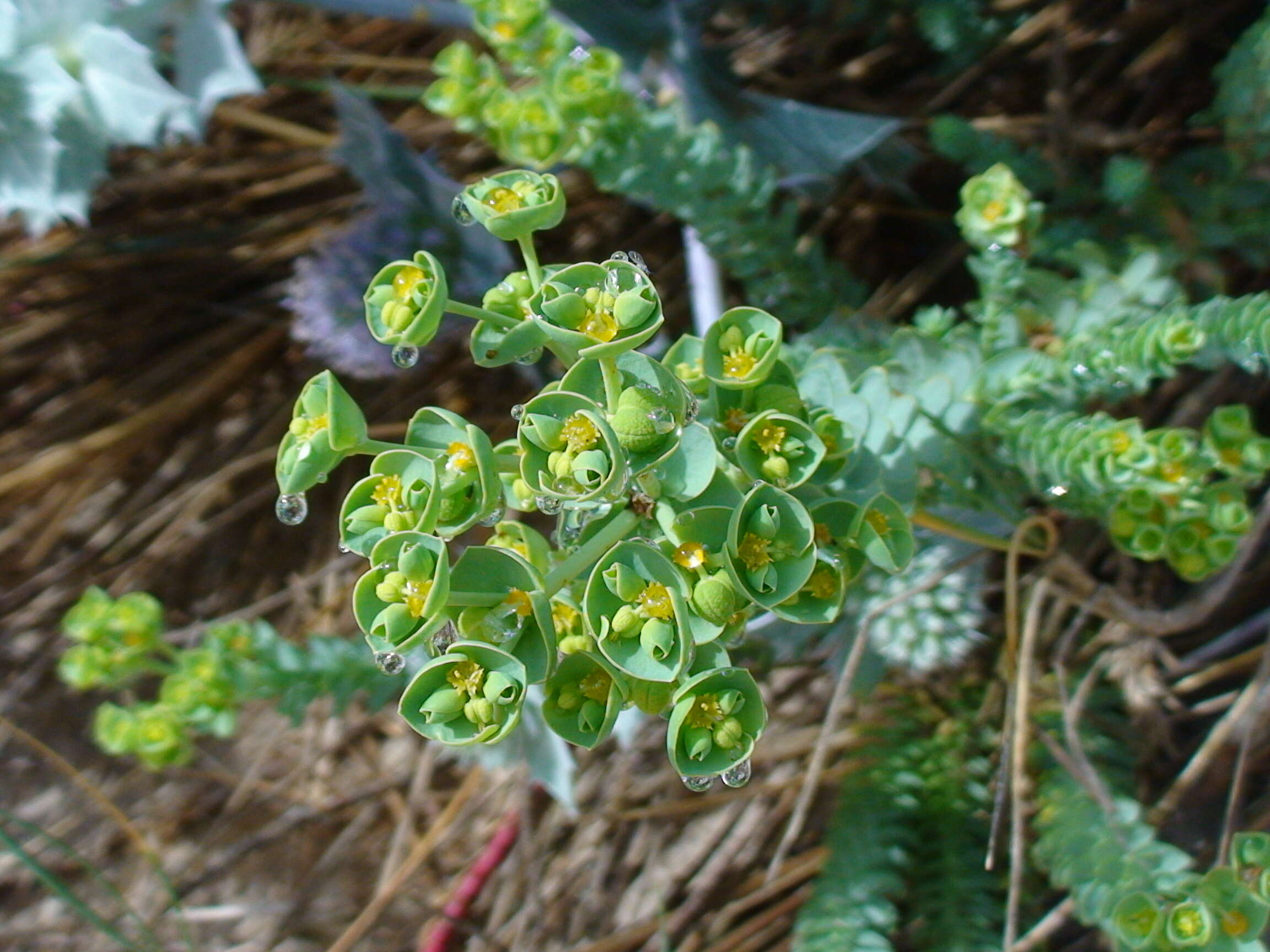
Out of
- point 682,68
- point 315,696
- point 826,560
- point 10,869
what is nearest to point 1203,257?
point 682,68

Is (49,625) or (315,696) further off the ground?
(315,696)

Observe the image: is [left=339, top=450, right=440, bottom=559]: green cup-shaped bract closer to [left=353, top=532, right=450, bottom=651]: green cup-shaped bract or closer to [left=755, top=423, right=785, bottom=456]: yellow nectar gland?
[left=353, top=532, right=450, bottom=651]: green cup-shaped bract

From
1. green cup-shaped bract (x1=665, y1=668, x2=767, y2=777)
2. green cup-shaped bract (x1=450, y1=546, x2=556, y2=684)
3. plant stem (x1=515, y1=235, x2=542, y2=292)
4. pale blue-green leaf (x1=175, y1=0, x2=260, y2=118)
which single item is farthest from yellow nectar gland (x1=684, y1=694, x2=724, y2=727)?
pale blue-green leaf (x1=175, y1=0, x2=260, y2=118)

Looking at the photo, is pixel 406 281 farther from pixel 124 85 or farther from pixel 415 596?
pixel 124 85

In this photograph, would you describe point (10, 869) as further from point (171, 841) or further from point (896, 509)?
point (896, 509)

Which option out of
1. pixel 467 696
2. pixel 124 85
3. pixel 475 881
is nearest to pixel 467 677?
pixel 467 696

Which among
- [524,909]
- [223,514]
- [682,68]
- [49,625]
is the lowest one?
[524,909]
